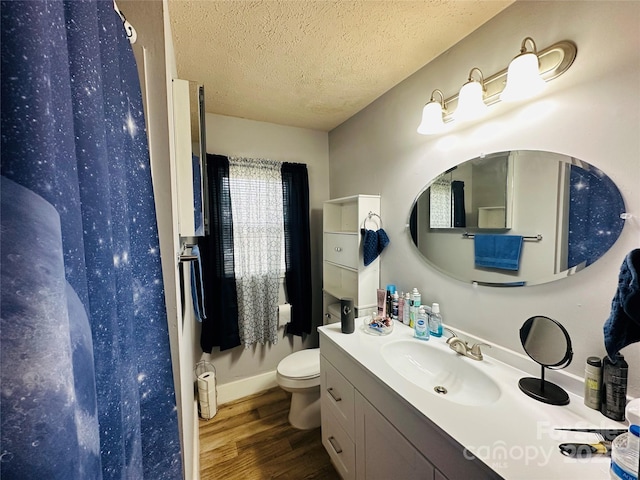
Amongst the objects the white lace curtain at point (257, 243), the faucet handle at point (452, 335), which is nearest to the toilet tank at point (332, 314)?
the white lace curtain at point (257, 243)

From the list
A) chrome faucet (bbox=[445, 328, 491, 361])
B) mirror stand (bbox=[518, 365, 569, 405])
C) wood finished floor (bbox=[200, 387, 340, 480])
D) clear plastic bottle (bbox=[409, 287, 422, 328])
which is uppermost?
clear plastic bottle (bbox=[409, 287, 422, 328])

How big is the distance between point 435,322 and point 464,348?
19 cm

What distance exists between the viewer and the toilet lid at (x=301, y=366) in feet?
5.61

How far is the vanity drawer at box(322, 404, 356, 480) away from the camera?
1.22 meters

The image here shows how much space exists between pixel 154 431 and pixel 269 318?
1667mm

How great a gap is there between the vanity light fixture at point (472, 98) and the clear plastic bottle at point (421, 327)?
997 mm

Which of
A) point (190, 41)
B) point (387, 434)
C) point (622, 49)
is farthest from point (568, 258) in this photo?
point (190, 41)

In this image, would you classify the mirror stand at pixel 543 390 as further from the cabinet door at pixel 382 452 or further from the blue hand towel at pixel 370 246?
the blue hand towel at pixel 370 246

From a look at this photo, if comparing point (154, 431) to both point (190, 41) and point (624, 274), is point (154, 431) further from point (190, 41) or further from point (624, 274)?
point (190, 41)

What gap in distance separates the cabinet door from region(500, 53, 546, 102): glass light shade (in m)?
1.35

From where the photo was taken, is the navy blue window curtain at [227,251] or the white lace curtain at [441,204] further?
the navy blue window curtain at [227,251]

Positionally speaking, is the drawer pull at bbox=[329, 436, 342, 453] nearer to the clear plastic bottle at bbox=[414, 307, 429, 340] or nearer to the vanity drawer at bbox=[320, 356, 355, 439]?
the vanity drawer at bbox=[320, 356, 355, 439]

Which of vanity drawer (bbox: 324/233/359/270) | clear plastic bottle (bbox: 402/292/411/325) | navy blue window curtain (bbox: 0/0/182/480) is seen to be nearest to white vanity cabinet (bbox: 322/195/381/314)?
vanity drawer (bbox: 324/233/359/270)

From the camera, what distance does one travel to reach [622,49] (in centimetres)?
78
